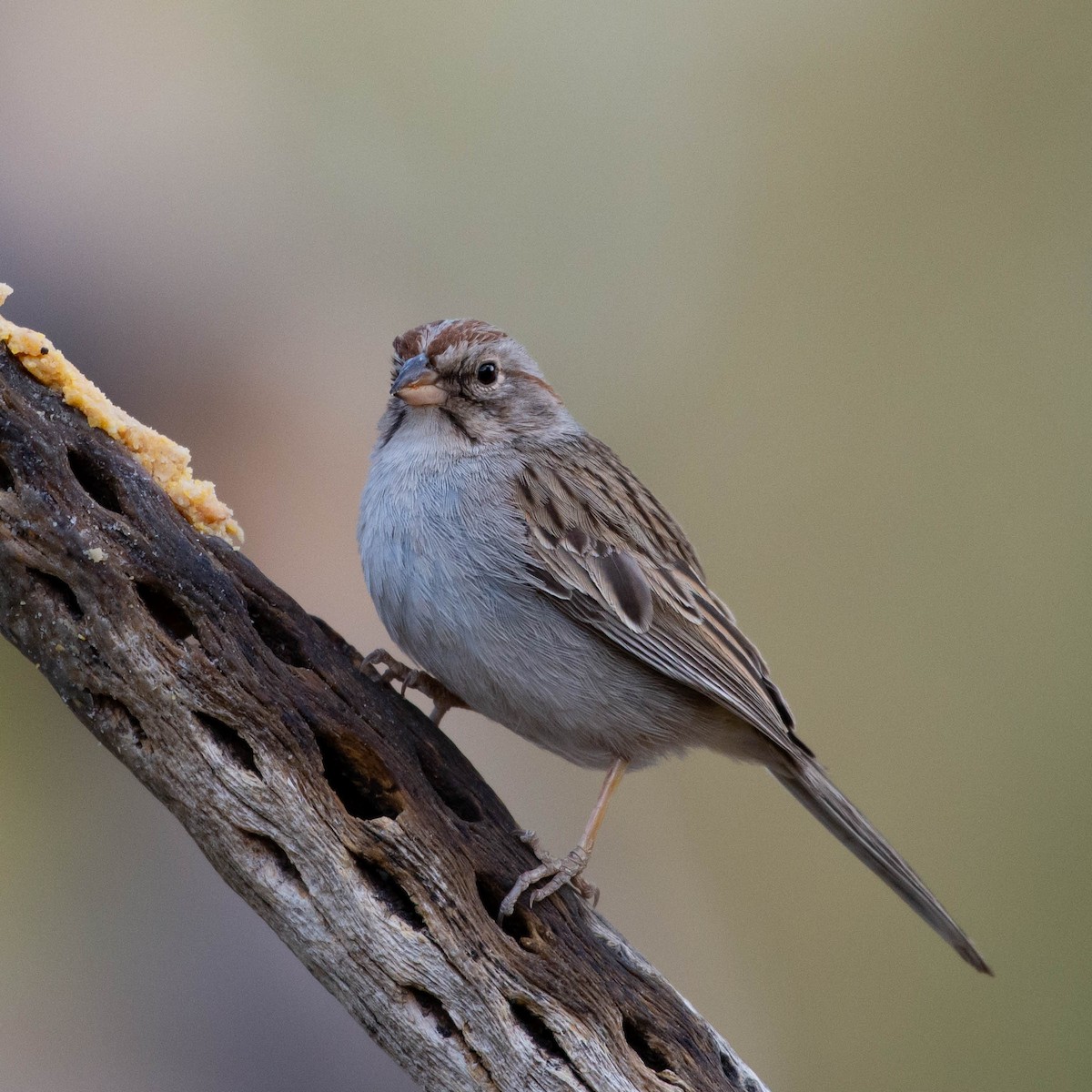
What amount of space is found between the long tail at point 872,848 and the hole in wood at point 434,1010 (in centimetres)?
120

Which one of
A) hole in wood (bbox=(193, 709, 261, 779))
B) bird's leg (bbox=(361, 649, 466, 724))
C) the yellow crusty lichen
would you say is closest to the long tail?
bird's leg (bbox=(361, 649, 466, 724))

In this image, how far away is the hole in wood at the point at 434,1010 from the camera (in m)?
2.44

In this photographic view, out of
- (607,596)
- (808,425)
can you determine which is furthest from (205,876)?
(808,425)

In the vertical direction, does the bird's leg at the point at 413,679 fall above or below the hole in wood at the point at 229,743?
above

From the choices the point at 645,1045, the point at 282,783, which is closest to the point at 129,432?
the point at 282,783

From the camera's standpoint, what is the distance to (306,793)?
2400 millimetres

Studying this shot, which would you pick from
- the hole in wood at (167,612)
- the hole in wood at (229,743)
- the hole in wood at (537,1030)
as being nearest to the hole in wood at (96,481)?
the hole in wood at (167,612)

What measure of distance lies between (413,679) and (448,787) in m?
0.37

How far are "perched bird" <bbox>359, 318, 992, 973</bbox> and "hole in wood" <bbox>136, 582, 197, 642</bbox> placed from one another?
0.58 meters

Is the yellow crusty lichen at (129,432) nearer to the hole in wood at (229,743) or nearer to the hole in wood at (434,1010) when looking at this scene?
the hole in wood at (229,743)

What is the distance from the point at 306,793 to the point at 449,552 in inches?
29.4

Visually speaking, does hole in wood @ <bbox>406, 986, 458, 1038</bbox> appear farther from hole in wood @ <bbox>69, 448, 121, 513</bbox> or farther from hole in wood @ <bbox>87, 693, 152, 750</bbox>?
hole in wood @ <bbox>69, 448, 121, 513</bbox>

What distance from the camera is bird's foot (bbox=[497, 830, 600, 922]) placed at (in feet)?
8.55

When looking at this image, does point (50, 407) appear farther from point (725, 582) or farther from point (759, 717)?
point (725, 582)
